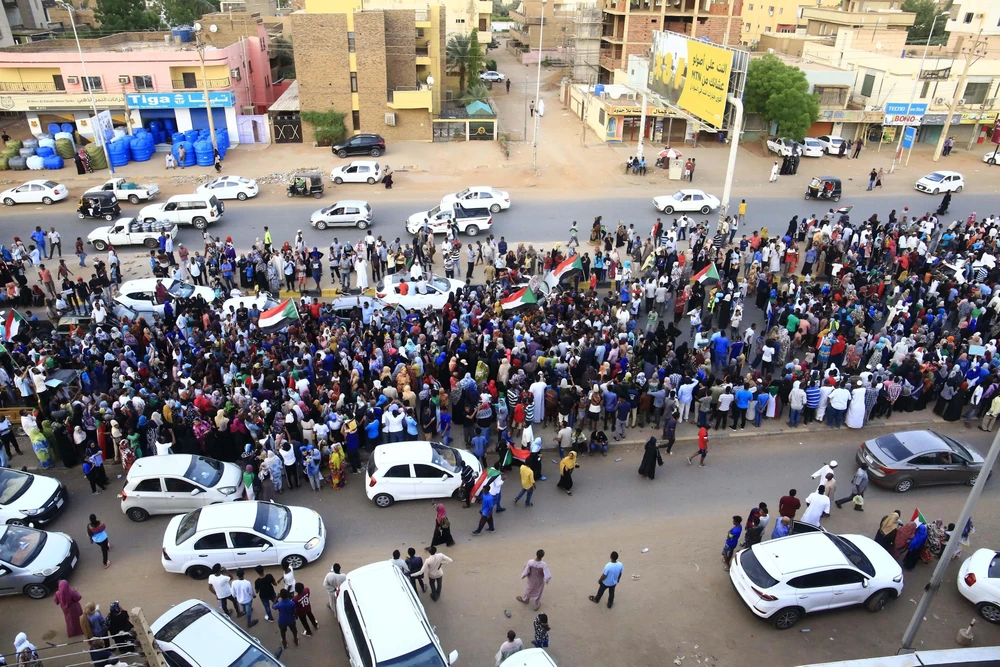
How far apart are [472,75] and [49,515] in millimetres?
46271

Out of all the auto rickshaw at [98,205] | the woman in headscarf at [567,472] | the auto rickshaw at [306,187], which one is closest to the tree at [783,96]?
the auto rickshaw at [306,187]

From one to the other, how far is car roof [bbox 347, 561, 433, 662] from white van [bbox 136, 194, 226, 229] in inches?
805

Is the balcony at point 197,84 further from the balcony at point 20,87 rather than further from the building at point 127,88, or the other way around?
the balcony at point 20,87

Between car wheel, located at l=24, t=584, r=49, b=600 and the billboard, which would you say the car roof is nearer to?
car wheel, located at l=24, t=584, r=49, b=600

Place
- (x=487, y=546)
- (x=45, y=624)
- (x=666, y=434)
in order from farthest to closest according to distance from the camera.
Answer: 1. (x=666, y=434)
2. (x=487, y=546)
3. (x=45, y=624)

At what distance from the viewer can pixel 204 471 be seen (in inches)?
502

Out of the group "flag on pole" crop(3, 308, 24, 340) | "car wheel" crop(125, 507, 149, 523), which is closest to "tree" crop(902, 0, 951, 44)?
"flag on pole" crop(3, 308, 24, 340)

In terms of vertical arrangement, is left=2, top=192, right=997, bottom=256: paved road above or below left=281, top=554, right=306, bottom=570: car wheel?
above

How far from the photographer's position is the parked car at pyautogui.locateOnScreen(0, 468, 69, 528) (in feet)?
40.0

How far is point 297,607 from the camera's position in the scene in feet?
32.8

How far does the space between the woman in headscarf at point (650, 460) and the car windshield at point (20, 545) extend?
419 inches

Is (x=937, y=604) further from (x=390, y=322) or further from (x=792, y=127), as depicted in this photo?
(x=792, y=127)

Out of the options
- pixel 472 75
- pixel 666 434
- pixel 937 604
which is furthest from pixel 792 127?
pixel 937 604

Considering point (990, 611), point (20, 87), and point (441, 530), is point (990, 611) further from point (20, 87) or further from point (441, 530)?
point (20, 87)
